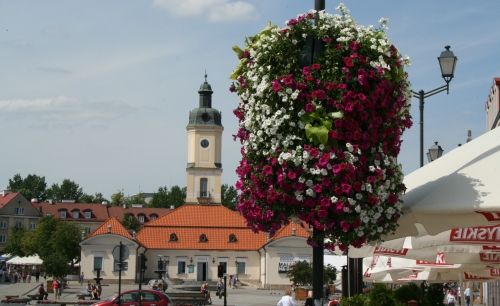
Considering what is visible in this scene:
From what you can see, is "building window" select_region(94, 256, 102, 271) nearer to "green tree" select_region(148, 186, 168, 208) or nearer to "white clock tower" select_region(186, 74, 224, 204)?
"white clock tower" select_region(186, 74, 224, 204)

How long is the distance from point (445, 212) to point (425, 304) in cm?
810

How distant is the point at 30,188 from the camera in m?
157

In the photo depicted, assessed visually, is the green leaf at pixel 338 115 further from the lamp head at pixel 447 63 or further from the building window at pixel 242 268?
the building window at pixel 242 268

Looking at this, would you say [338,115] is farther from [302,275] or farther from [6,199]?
[6,199]

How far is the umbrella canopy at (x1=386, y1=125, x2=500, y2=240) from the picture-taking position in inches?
268

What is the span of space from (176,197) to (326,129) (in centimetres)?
14177

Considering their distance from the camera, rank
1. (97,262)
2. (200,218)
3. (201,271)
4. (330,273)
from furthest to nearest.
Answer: (200,218) < (201,271) < (97,262) < (330,273)

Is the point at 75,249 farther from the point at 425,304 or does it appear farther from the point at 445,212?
the point at 445,212

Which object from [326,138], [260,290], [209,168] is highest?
[209,168]

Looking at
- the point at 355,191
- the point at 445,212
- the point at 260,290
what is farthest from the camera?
the point at 260,290

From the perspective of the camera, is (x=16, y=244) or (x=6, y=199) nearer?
(x=16, y=244)

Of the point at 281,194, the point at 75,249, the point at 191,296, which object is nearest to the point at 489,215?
the point at 281,194

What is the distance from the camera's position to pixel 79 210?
117875mm

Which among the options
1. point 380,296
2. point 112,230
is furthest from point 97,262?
point 380,296
